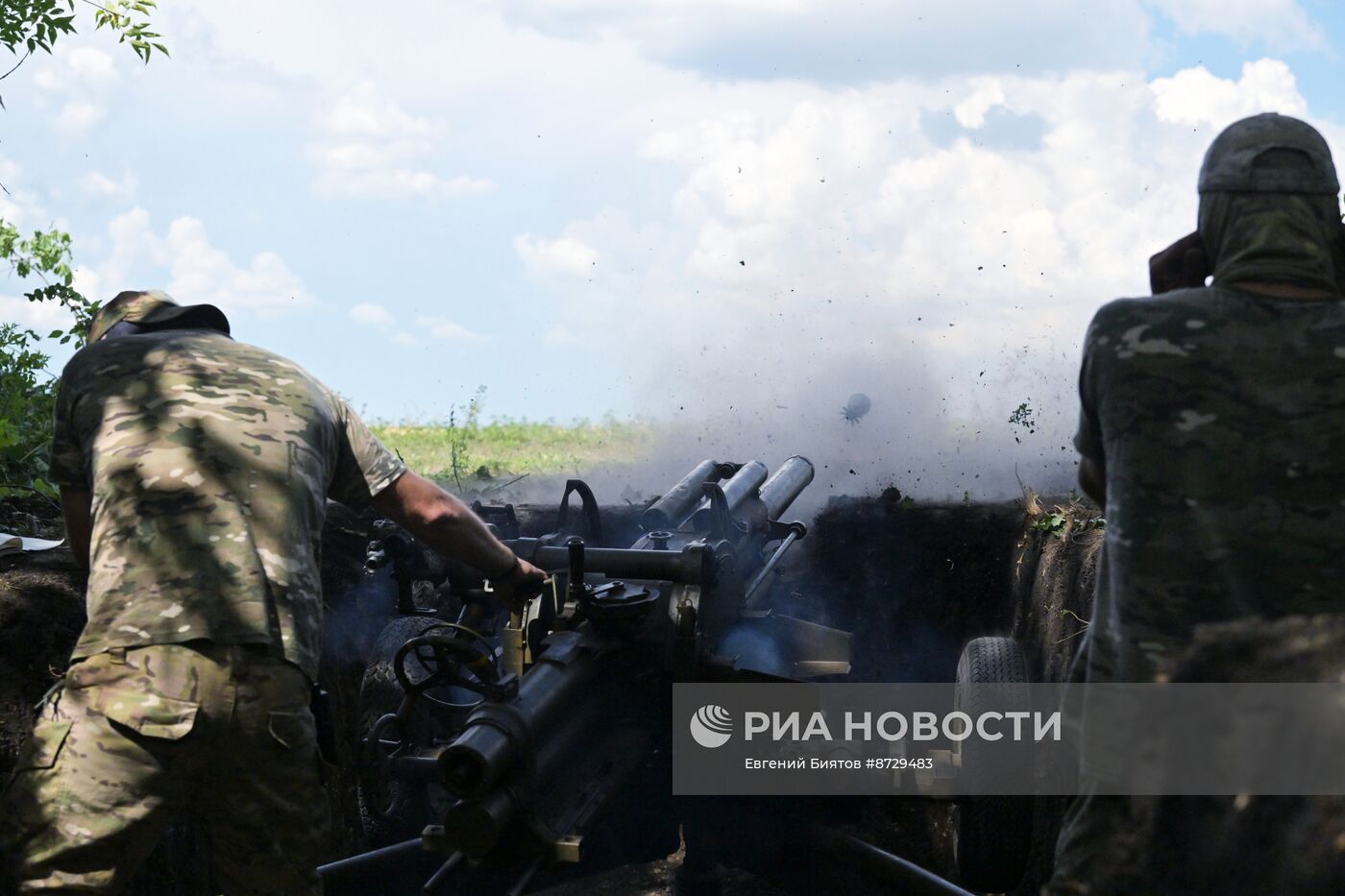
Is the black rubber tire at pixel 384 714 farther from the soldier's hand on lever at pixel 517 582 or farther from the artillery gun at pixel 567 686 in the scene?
the soldier's hand on lever at pixel 517 582

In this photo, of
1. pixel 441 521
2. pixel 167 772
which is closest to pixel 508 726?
pixel 441 521

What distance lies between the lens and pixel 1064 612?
6387mm

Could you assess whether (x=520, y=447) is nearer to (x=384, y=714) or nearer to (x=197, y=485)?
(x=384, y=714)

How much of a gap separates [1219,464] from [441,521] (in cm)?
213

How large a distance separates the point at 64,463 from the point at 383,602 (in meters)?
3.88

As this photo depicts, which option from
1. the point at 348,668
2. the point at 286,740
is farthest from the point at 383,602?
the point at 286,740

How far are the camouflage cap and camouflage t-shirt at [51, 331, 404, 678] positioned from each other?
2.26 meters

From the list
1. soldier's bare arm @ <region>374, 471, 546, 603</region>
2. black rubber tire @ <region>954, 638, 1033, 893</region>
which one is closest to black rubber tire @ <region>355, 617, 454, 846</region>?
soldier's bare arm @ <region>374, 471, 546, 603</region>

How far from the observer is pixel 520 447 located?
1633 cm

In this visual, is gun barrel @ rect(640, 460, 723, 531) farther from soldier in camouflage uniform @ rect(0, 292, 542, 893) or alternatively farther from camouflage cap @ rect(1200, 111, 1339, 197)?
camouflage cap @ rect(1200, 111, 1339, 197)

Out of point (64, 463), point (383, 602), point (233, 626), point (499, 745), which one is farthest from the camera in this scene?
point (383, 602)

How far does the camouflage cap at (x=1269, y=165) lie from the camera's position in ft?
8.22

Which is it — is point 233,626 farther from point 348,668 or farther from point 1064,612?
point 1064,612

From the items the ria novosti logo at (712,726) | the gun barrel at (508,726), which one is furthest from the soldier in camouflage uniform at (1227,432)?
the ria novosti logo at (712,726)
